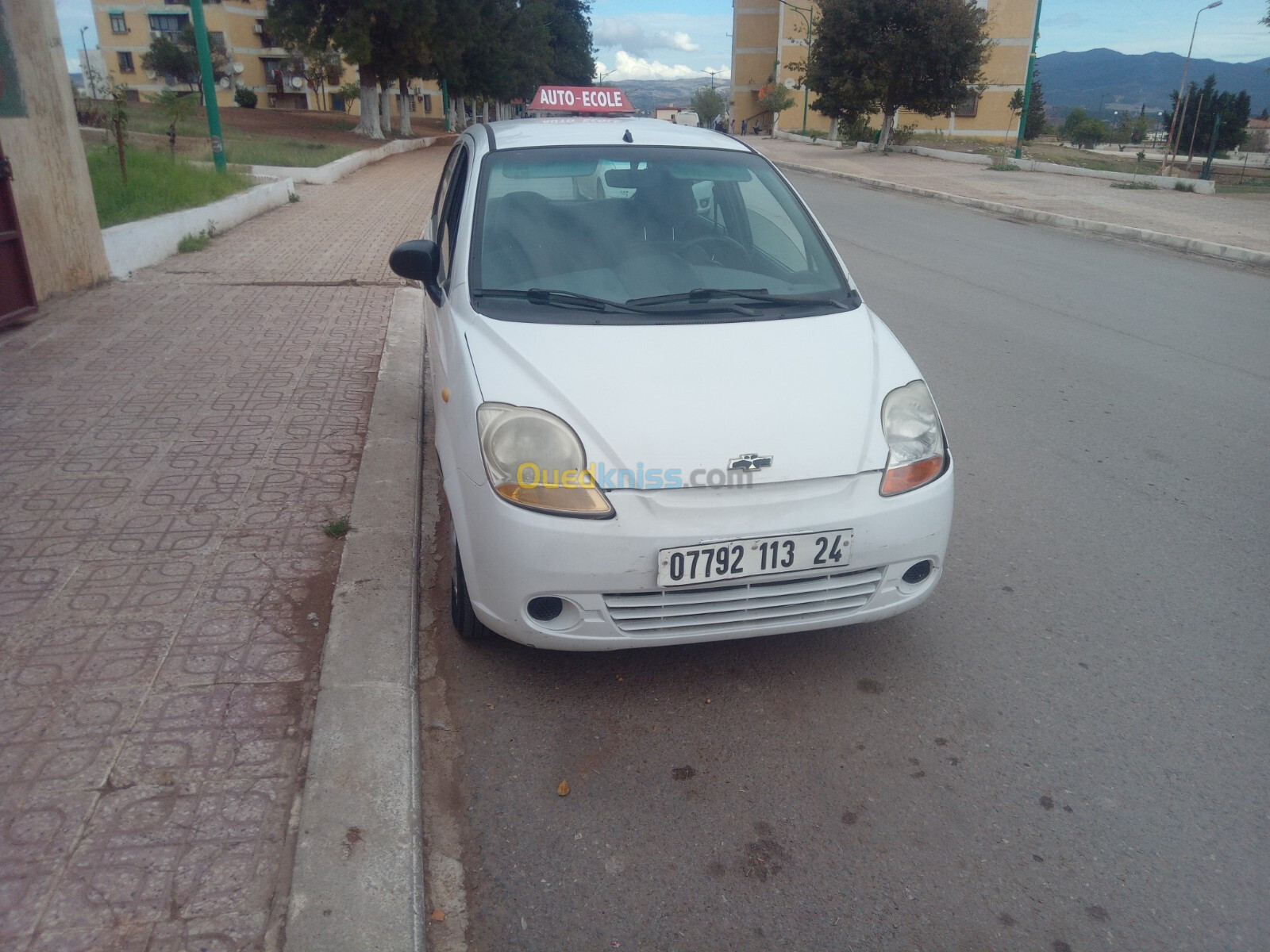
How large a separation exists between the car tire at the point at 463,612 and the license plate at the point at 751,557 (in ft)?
2.59

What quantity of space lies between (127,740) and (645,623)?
155cm

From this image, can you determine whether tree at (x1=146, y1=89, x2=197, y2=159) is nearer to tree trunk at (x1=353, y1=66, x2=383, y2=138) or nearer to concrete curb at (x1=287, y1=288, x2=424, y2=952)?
concrete curb at (x1=287, y1=288, x2=424, y2=952)

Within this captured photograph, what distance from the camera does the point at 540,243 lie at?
3861mm

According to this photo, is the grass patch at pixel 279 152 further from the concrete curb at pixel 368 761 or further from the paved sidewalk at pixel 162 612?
the concrete curb at pixel 368 761

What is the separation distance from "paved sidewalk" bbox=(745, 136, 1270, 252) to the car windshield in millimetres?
11647

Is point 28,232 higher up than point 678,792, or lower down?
higher up

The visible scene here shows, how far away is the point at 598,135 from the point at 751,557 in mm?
2561

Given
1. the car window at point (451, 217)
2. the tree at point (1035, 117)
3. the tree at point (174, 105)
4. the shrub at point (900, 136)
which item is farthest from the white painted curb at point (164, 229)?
the tree at point (1035, 117)

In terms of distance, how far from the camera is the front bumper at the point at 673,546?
2770 mm

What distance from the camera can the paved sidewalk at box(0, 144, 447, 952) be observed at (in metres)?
2.28

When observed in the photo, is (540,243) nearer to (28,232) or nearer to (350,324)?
(350,324)

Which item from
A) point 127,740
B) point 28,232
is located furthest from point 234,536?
point 28,232

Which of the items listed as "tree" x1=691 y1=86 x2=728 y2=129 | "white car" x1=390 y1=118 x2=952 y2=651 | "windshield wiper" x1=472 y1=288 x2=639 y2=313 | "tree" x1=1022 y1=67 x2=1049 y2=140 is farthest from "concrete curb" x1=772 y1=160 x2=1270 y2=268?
"tree" x1=691 y1=86 x2=728 y2=129

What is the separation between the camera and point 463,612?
131 inches
